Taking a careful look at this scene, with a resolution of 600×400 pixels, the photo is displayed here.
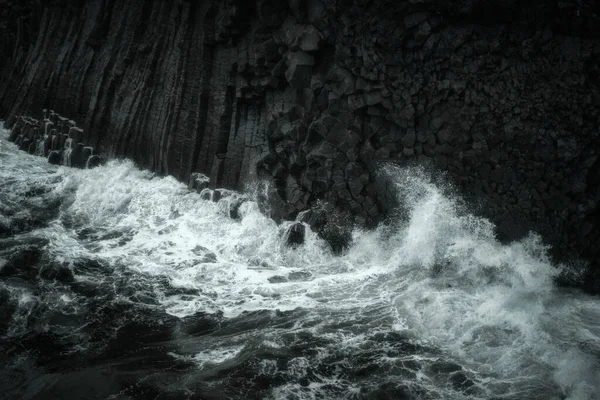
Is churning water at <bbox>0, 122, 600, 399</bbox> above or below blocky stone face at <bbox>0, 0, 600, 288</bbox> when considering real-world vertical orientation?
below

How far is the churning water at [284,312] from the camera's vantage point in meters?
7.08

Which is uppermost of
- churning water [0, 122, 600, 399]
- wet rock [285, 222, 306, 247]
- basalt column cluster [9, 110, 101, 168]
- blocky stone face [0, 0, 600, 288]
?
blocky stone face [0, 0, 600, 288]

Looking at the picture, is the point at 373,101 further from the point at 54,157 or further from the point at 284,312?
the point at 54,157

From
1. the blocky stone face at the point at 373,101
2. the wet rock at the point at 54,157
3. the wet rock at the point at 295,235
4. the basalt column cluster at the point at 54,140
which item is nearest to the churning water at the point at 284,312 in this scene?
the wet rock at the point at 295,235

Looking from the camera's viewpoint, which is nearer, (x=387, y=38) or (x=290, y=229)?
(x=387, y=38)

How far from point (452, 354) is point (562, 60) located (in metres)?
5.70

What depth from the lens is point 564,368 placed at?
7.17 metres

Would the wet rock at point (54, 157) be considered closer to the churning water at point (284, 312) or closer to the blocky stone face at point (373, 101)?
the blocky stone face at point (373, 101)

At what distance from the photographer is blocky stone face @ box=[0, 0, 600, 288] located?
927 centimetres

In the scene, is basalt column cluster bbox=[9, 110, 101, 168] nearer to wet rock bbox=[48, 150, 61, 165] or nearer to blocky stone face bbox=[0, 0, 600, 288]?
wet rock bbox=[48, 150, 61, 165]

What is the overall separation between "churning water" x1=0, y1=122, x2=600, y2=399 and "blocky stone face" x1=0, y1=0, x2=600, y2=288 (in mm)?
795

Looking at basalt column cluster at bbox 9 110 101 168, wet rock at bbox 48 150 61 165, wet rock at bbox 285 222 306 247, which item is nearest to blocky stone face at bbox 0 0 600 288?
wet rock at bbox 285 222 306 247

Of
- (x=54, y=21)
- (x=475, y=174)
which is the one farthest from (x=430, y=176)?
(x=54, y=21)

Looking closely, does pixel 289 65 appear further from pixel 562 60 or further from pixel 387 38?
pixel 562 60
